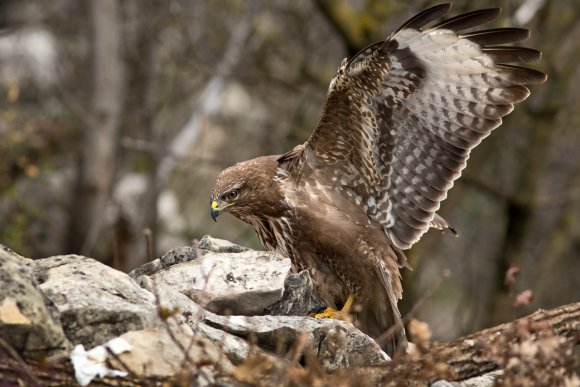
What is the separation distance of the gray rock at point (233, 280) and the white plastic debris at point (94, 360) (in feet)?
3.10

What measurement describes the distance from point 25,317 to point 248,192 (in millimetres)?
2812

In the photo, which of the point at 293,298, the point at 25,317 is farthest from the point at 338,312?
the point at 25,317

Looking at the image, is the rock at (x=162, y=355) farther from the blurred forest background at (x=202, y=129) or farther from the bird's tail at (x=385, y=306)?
the blurred forest background at (x=202, y=129)

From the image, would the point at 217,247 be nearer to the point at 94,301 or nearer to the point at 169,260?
the point at 169,260

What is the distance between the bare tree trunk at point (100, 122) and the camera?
1280cm

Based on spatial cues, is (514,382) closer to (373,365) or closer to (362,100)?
(373,365)

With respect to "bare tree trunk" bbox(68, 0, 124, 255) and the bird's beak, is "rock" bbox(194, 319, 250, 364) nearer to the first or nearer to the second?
the bird's beak

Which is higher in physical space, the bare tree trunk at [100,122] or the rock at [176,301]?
the bare tree trunk at [100,122]

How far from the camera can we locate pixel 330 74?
12633 mm

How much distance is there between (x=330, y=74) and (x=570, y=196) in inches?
130

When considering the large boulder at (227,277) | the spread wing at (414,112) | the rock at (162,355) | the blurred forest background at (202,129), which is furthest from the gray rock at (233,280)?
the blurred forest background at (202,129)

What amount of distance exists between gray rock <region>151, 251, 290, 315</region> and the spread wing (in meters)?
1.28

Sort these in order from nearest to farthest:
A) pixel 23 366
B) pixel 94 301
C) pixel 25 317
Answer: pixel 23 366 < pixel 25 317 < pixel 94 301

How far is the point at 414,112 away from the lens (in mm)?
6359
